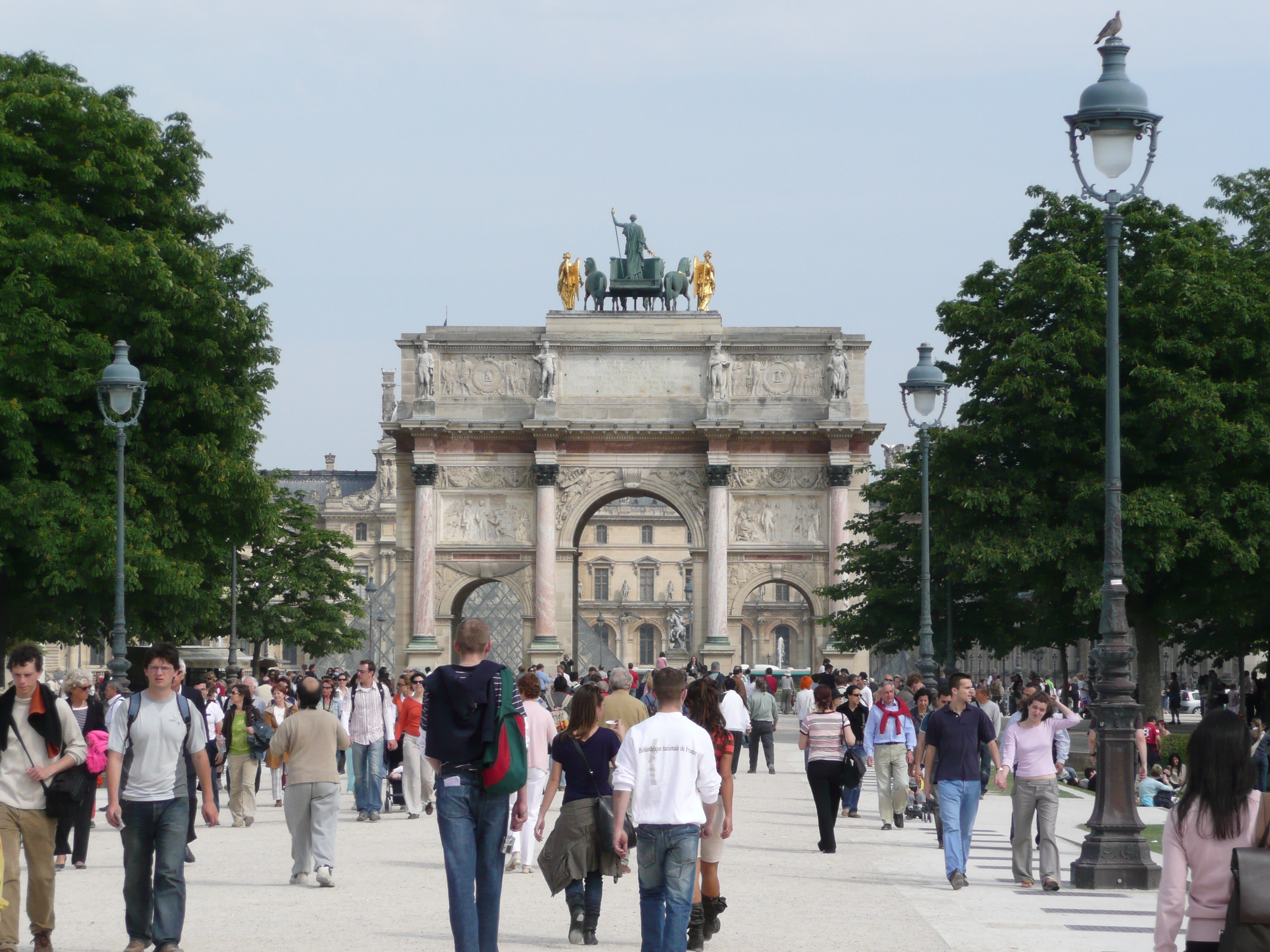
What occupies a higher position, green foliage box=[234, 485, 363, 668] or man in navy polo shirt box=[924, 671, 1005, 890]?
green foliage box=[234, 485, 363, 668]

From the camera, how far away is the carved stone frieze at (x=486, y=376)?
199 feet

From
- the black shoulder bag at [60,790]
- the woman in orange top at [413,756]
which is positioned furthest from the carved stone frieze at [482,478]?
the black shoulder bag at [60,790]

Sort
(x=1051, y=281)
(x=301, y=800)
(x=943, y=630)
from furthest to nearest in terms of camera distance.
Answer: (x=943, y=630) < (x=1051, y=281) < (x=301, y=800)

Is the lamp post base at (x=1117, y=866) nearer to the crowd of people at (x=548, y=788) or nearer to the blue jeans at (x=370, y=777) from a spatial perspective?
the crowd of people at (x=548, y=788)

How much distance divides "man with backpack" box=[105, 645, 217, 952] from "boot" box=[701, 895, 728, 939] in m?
3.42

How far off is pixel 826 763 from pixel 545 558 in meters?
40.9

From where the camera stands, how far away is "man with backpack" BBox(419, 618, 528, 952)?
34.2 feet

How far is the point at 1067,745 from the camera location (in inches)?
666

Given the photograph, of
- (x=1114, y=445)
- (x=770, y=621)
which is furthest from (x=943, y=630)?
(x=770, y=621)

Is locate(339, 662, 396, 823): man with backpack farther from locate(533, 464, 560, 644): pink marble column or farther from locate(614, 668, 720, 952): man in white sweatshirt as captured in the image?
locate(533, 464, 560, 644): pink marble column

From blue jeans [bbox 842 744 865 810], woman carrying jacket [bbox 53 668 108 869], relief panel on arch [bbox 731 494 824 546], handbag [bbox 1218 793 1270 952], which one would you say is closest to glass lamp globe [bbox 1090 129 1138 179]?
blue jeans [bbox 842 744 865 810]

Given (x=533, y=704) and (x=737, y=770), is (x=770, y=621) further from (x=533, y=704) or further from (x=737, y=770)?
(x=533, y=704)

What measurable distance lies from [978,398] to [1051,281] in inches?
151

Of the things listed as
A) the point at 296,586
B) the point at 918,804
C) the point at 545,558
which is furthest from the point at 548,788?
the point at 296,586
